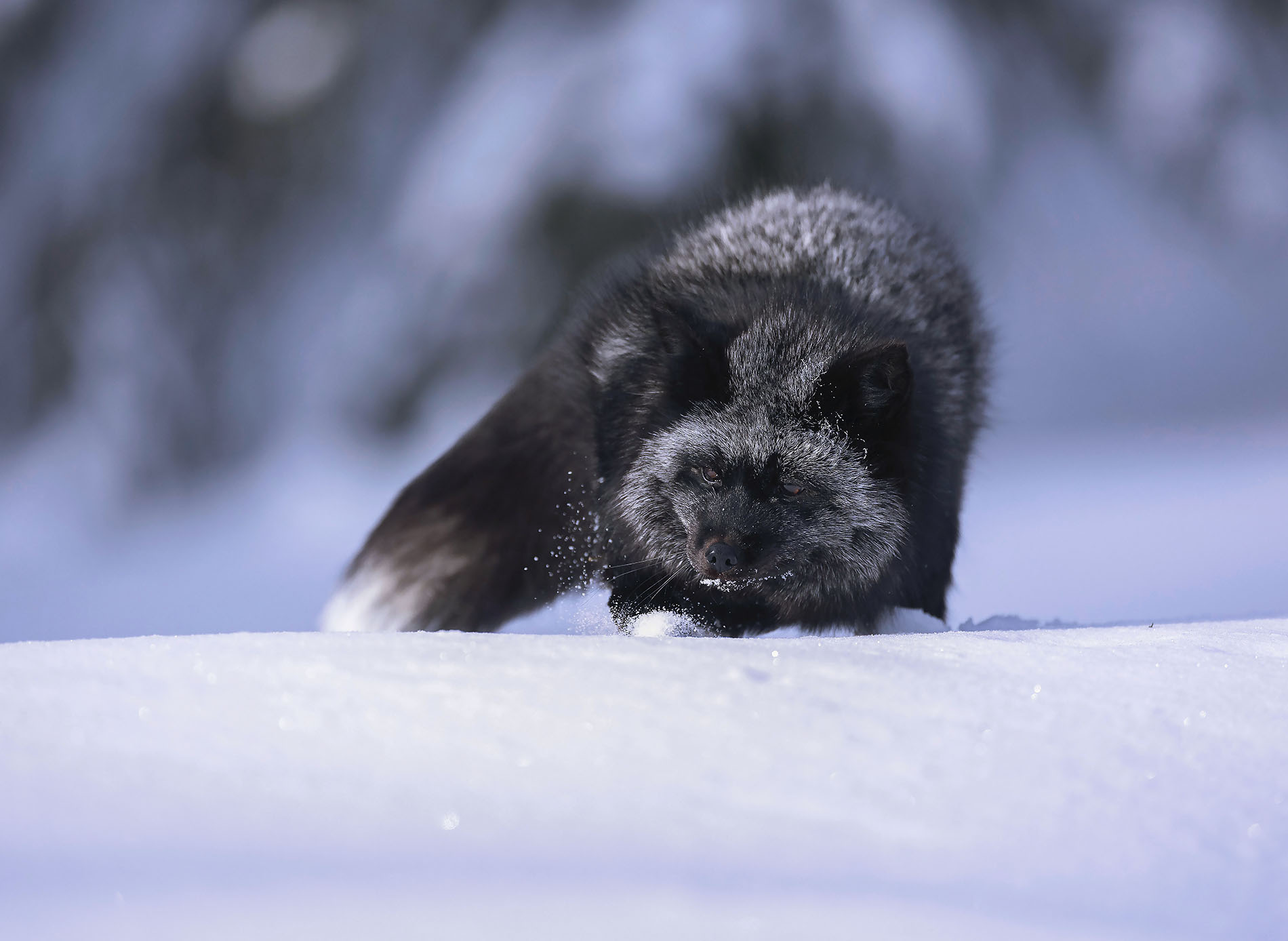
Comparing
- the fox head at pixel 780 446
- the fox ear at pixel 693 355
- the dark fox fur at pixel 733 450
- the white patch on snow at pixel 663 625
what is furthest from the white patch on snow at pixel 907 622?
the fox ear at pixel 693 355

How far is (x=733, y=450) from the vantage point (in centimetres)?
329

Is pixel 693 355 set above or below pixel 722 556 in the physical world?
above

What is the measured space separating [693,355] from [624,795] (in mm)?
1868

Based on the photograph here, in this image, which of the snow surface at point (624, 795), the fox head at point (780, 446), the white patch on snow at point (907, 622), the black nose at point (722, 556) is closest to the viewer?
the snow surface at point (624, 795)

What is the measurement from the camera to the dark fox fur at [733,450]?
10.7 feet

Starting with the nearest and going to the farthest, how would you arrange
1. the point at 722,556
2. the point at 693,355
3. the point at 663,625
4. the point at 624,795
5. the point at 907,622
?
the point at 624,795 < the point at 722,556 < the point at 693,355 < the point at 663,625 < the point at 907,622

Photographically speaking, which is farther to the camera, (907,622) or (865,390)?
(907,622)

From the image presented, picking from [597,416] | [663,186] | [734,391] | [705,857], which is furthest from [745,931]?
[663,186]

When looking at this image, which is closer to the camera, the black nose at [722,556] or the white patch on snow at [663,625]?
the black nose at [722,556]

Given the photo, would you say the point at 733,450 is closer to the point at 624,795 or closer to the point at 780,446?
the point at 780,446

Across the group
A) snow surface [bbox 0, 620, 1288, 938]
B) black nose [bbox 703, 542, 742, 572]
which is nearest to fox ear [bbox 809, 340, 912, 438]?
black nose [bbox 703, 542, 742, 572]

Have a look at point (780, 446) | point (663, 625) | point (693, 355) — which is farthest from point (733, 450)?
point (663, 625)

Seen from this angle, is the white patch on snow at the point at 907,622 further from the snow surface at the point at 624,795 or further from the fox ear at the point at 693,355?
the snow surface at the point at 624,795

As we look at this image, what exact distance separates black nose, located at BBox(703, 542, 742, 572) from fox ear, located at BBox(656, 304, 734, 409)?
52 cm
